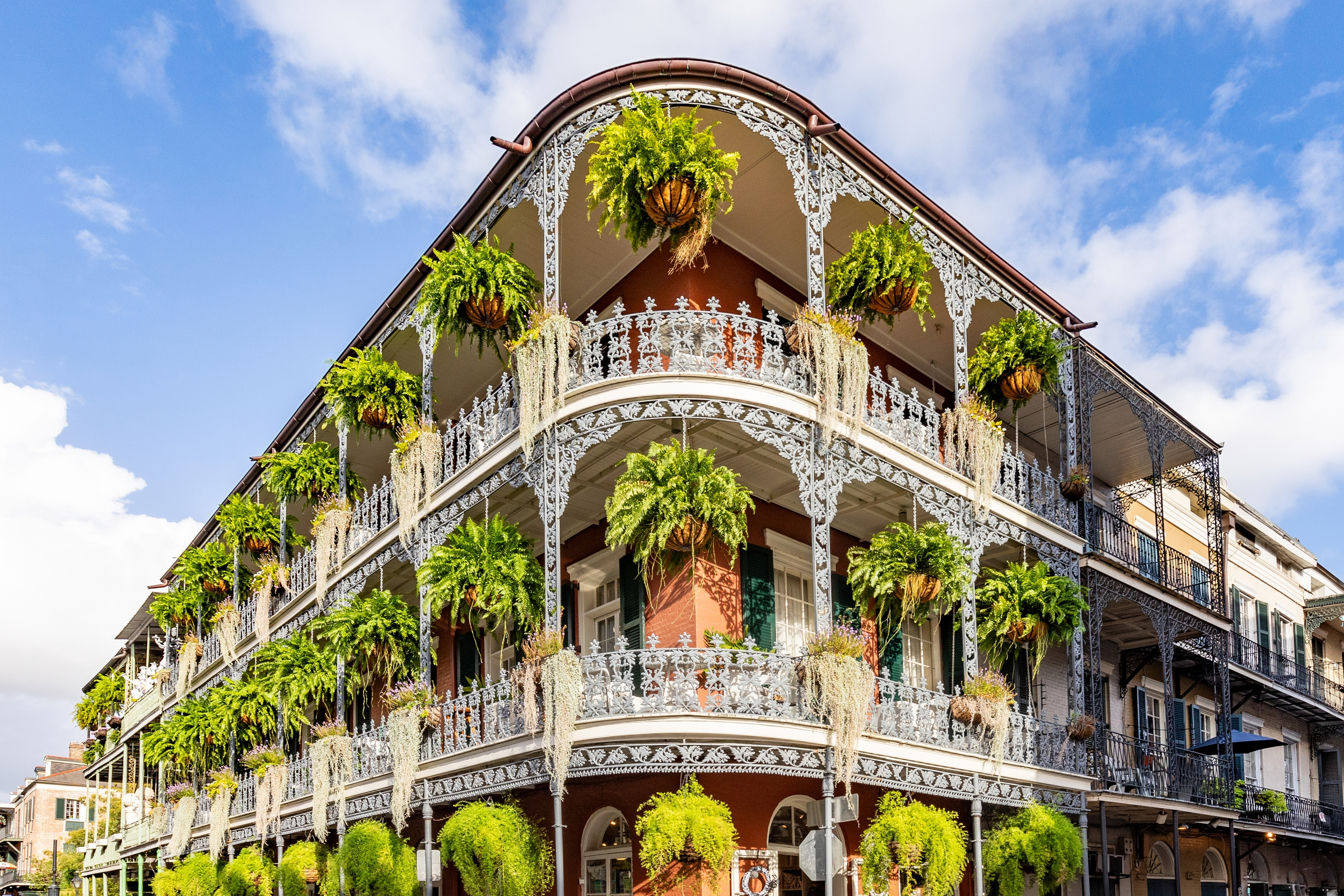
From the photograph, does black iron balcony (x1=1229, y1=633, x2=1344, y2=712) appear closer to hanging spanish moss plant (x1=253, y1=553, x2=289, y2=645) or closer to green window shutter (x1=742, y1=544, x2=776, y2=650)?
green window shutter (x1=742, y1=544, x2=776, y2=650)

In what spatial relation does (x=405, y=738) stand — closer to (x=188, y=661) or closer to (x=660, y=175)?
(x=660, y=175)

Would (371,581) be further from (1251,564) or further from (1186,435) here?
(1251,564)

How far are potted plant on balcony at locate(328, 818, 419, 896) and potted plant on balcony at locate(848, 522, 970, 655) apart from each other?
645 cm

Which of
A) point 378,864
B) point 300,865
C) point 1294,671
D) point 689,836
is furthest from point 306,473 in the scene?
point 1294,671

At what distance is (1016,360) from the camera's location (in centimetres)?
1475

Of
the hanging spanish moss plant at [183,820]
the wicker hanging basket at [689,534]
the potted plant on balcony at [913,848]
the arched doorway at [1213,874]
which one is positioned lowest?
the arched doorway at [1213,874]

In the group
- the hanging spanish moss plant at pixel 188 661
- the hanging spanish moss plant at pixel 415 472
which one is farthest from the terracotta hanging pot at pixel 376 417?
the hanging spanish moss plant at pixel 188 661

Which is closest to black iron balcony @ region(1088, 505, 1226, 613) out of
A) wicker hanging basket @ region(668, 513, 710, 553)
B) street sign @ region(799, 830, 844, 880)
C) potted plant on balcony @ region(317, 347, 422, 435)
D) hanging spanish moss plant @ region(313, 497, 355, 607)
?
wicker hanging basket @ region(668, 513, 710, 553)

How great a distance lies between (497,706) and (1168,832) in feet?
40.0

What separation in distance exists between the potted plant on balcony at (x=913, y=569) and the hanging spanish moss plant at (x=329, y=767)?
24.5 ft

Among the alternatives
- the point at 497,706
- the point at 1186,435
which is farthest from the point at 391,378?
the point at 1186,435

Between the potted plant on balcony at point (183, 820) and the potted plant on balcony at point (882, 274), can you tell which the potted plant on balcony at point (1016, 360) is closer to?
the potted plant on balcony at point (882, 274)

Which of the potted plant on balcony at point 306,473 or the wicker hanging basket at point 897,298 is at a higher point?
the wicker hanging basket at point 897,298

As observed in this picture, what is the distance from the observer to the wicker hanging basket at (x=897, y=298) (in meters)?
12.9
